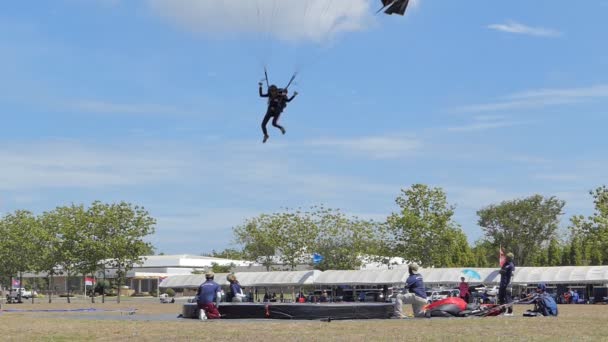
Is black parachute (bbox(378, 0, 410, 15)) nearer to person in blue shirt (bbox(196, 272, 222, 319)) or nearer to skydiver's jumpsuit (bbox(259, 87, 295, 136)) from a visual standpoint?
skydiver's jumpsuit (bbox(259, 87, 295, 136))

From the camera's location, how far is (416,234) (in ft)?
225

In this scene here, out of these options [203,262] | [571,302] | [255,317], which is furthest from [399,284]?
[203,262]

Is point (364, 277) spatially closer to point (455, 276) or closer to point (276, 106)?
point (455, 276)

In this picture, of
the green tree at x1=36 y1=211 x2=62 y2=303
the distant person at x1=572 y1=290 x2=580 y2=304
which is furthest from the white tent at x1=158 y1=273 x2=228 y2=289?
the distant person at x1=572 y1=290 x2=580 y2=304

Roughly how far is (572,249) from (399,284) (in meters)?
42.9

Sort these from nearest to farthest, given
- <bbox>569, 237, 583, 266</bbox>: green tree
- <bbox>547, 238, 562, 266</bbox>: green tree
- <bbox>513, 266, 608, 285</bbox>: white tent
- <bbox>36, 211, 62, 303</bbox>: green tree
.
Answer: <bbox>513, 266, 608, 285</bbox>: white tent
<bbox>36, 211, 62, 303</bbox>: green tree
<bbox>569, 237, 583, 266</bbox>: green tree
<bbox>547, 238, 562, 266</bbox>: green tree

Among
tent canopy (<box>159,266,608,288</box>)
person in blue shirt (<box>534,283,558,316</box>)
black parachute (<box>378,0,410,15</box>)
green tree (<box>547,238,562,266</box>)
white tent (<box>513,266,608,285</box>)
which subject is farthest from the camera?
green tree (<box>547,238,562,266</box>)

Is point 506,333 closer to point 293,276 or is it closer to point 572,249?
point 293,276

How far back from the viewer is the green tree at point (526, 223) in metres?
102

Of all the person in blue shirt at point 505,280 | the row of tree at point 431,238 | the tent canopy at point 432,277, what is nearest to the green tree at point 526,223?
the row of tree at point 431,238

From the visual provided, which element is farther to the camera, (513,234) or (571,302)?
(513,234)

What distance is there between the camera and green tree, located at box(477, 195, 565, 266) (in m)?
102

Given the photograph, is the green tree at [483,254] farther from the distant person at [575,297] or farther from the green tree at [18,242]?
the green tree at [18,242]

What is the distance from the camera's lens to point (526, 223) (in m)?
103
